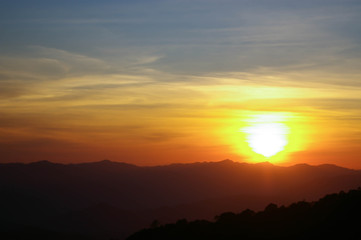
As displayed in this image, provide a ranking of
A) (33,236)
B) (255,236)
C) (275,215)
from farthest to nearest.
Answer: (33,236) < (275,215) < (255,236)

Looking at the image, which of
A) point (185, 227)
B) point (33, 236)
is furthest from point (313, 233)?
point (33, 236)

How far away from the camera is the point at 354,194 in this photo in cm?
5816

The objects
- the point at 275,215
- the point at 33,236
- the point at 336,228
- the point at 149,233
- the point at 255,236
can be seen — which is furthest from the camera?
the point at 33,236

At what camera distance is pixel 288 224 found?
57.9 metres

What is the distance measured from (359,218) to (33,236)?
494 feet

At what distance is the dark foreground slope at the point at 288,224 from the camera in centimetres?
5294

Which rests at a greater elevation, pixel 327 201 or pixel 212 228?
pixel 327 201

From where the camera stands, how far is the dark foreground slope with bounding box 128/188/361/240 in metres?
52.9

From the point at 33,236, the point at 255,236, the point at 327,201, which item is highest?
the point at 327,201

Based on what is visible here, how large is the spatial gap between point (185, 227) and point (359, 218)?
21963mm

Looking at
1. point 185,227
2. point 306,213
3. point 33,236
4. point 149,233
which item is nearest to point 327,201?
point 306,213

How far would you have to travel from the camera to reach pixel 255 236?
186ft

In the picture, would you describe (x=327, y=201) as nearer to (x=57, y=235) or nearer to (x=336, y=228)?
(x=336, y=228)

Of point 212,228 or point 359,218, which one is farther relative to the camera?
point 212,228
